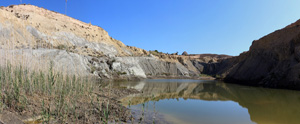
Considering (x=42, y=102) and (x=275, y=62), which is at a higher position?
(x=275, y=62)

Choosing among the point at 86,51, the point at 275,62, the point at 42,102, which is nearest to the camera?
the point at 42,102

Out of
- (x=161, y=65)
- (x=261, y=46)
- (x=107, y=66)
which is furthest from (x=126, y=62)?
(x=261, y=46)

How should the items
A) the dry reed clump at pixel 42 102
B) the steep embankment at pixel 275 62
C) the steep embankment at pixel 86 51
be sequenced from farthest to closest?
the steep embankment at pixel 86 51
the steep embankment at pixel 275 62
the dry reed clump at pixel 42 102

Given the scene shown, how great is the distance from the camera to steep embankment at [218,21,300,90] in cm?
2388

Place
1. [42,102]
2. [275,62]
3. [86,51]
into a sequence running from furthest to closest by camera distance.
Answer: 1. [86,51]
2. [275,62]
3. [42,102]

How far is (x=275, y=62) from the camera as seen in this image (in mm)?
29812

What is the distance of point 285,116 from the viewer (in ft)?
28.5

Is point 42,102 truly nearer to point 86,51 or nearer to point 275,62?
point 275,62

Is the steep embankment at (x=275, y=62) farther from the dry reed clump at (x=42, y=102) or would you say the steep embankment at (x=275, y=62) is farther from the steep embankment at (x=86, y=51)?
the dry reed clump at (x=42, y=102)

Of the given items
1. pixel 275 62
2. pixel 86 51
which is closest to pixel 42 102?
pixel 275 62

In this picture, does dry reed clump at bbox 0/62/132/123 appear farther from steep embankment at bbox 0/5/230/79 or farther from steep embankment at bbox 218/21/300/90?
steep embankment at bbox 218/21/300/90

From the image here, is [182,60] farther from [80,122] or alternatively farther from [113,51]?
[80,122]

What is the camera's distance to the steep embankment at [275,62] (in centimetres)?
2388

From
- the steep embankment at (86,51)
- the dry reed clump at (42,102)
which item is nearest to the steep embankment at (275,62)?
the steep embankment at (86,51)
